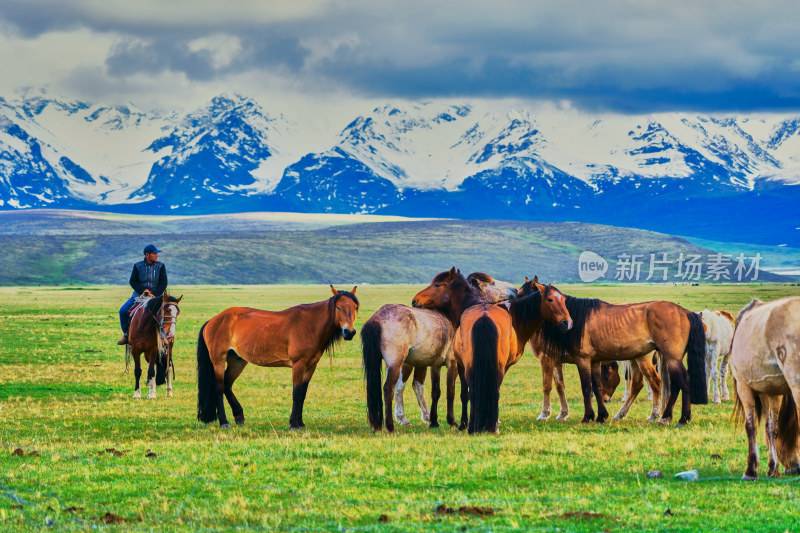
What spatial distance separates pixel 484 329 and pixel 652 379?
4.92m

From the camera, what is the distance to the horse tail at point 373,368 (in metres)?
15.4

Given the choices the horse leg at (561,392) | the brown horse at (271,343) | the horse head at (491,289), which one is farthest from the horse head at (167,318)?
the horse leg at (561,392)

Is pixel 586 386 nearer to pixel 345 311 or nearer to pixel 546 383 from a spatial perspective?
pixel 546 383

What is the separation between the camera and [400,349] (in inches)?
613

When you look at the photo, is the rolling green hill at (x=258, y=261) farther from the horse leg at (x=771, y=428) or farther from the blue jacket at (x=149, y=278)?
the horse leg at (x=771, y=428)

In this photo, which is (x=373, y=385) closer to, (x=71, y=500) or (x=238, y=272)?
(x=71, y=500)

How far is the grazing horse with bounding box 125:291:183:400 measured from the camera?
20906 mm

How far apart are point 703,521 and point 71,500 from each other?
6464mm

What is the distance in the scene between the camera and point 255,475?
1137cm

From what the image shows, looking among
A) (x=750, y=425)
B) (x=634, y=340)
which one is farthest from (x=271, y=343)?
(x=750, y=425)

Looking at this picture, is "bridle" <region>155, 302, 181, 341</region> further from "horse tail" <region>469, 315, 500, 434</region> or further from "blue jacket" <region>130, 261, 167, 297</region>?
"horse tail" <region>469, 315, 500, 434</region>

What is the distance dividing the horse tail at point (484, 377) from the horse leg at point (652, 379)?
4185 millimetres

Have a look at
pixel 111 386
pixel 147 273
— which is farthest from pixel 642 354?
pixel 111 386

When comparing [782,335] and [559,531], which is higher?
[782,335]
